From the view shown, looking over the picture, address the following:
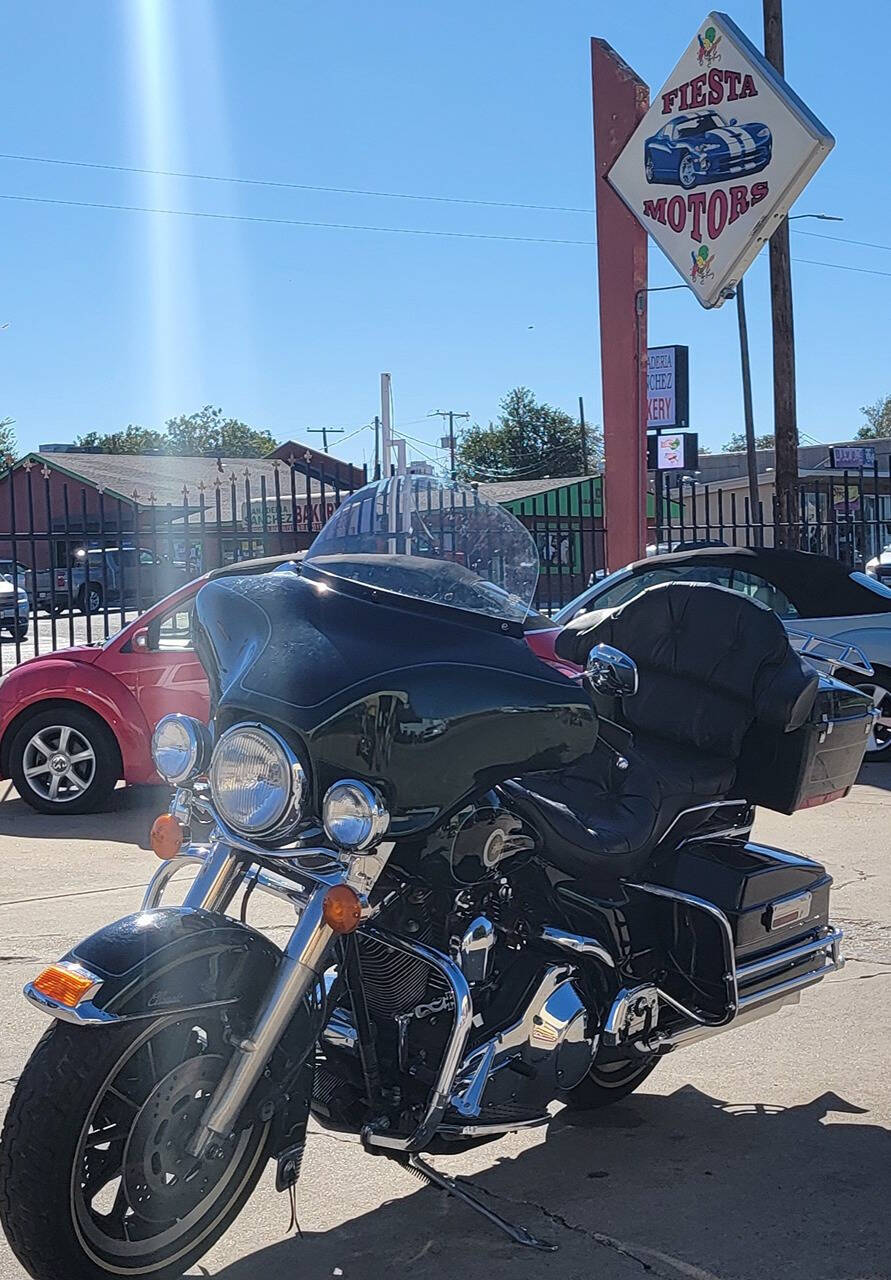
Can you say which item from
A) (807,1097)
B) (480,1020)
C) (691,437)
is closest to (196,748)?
(480,1020)

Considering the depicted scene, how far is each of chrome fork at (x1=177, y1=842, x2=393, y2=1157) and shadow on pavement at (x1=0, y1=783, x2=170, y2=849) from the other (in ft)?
17.7

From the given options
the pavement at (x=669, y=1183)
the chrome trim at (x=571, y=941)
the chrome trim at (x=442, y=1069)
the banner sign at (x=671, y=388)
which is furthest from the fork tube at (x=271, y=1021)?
the banner sign at (x=671, y=388)

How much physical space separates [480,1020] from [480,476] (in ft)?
246

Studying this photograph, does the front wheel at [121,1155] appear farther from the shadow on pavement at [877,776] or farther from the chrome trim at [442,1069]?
the shadow on pavement at [877,776]

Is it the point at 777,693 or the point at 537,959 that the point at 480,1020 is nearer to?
the point at 537,959

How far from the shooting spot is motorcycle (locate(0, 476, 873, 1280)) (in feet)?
10.2

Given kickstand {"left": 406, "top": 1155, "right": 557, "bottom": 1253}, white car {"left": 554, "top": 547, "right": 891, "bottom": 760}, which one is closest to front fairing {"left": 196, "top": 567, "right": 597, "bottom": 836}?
kickstand {"left": 406, "top": 1155, "right": 557, "bottom": 1253}

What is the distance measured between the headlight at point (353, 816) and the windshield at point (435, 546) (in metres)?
0.61

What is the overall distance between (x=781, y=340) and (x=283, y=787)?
55.2 ft

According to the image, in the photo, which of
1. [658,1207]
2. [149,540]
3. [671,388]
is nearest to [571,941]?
[658,1207]

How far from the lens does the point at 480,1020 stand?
137 inches

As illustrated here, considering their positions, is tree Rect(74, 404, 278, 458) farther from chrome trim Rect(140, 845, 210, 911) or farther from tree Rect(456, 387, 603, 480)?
chrome trim Rect(140, 845, 210, 911)

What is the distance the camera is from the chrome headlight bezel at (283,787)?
316 cm

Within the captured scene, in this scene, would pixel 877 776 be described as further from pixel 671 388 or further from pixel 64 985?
pixel 671 388
